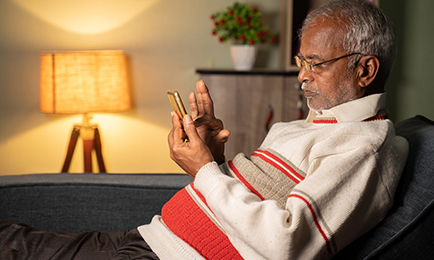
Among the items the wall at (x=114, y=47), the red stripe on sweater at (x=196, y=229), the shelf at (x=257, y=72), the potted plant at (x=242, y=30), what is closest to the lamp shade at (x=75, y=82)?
the wall at (x=114, y=47)

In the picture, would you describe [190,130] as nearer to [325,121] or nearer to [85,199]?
[325,121]

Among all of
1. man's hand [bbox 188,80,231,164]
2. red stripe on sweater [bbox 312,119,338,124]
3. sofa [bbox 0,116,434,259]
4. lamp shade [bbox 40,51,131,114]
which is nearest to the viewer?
red stripe on sweater [bbox 312,119,338,124]

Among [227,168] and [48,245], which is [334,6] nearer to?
[227,168]

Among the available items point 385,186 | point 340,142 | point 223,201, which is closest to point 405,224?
point 385,186

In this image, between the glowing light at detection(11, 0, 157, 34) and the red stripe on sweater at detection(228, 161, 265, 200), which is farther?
the glowing light at detection(11, 0, 157, 34)

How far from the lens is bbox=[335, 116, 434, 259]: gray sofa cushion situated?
2.87ft

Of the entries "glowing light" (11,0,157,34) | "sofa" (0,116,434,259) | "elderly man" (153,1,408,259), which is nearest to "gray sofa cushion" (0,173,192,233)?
"sofa" (0,116,434,259)

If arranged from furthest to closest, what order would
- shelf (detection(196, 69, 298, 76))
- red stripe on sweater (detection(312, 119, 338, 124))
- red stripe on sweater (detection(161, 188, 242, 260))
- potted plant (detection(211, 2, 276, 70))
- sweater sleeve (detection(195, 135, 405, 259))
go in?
potted plant (detection(211, 2, 276, 70)) < shelf (detection(196, 69, 298, 76)) < red stripe on sweater (detection(312, 119, 338, 124)) < red stripe on sweater (detection(161, 188, 242, 260)) < sweater sleeve (detection(195, 135, 405, 259))

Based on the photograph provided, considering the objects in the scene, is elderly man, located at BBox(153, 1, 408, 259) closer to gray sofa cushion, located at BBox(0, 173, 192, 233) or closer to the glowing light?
gray sofa cushion, located at BBox(0, 173, 192, 233)

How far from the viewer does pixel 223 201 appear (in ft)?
2.86

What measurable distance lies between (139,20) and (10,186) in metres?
1.98

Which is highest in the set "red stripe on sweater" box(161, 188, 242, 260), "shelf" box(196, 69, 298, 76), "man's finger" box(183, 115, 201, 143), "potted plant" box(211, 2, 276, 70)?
"potted plant" box(211, 2, 276, 70)

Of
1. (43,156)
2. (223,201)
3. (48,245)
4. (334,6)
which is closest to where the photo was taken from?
(223,201)

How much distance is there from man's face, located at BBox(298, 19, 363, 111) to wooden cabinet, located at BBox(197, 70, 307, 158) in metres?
1.49
